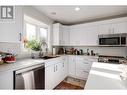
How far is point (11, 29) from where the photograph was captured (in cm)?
179

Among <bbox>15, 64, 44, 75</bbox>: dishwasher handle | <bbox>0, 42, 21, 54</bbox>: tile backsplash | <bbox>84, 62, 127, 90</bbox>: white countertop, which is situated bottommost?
<bbox>15, 64, 44, 75</bbox>: dishwasher handle

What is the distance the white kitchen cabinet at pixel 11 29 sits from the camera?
1683mm

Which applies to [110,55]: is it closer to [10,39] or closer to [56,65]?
[56,65]

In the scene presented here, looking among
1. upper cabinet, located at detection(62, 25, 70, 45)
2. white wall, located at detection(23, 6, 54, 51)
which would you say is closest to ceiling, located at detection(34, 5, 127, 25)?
white wall, located at detection(23, 6, 54, 51)

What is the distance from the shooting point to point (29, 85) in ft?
6.43

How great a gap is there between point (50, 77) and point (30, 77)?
848mm

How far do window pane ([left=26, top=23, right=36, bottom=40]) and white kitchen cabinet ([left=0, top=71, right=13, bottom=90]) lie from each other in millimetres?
→ 1749

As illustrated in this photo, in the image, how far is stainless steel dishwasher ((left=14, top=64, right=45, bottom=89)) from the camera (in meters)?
1.67

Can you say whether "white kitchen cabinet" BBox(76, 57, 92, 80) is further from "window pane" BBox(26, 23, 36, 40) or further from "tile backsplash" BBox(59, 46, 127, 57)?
"window pane" BBox(26, 23, 36, 40)

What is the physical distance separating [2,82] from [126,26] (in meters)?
3.42

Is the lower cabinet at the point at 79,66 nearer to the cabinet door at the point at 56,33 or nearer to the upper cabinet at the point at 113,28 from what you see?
the cabinet door at the point at 56,33

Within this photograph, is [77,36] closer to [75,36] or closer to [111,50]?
[75,36]

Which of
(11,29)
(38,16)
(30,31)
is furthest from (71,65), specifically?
(11,29)
